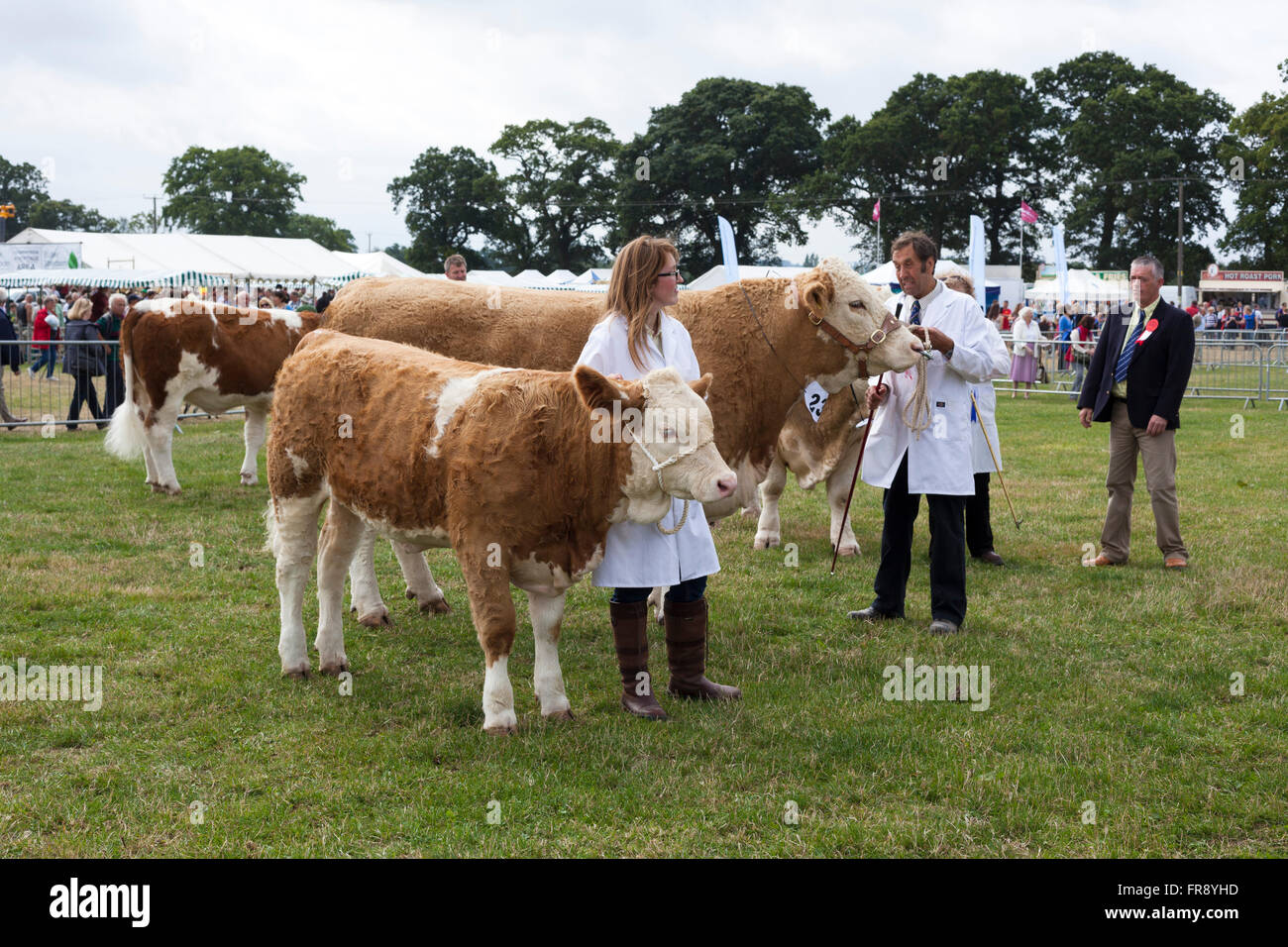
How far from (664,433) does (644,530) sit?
640 millimetres

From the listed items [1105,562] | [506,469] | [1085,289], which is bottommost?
[1105,562]

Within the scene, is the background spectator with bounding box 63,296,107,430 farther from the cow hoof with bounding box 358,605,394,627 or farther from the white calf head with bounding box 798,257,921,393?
the white calf head with bounding box 798,257,921,393

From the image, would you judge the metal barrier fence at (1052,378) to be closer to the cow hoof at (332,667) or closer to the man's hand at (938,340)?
the cow hoof at (332,667)

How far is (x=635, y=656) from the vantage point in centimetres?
532

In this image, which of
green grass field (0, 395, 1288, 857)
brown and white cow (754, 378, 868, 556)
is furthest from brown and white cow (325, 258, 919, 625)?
brown and white cow (754, 378, 868, 556)

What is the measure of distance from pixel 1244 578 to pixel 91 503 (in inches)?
402

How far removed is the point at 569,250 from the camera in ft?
244

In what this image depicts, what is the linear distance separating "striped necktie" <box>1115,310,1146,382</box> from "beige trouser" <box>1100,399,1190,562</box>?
248 mm

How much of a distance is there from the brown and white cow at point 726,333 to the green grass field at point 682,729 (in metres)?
1.15

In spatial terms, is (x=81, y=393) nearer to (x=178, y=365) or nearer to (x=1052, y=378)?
(x=178, y=365)

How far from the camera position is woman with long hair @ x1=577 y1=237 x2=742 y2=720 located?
5.03 meters

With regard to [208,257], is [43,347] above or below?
below

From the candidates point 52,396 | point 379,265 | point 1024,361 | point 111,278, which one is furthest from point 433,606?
point 111,278

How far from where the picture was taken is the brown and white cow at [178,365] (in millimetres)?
11648
